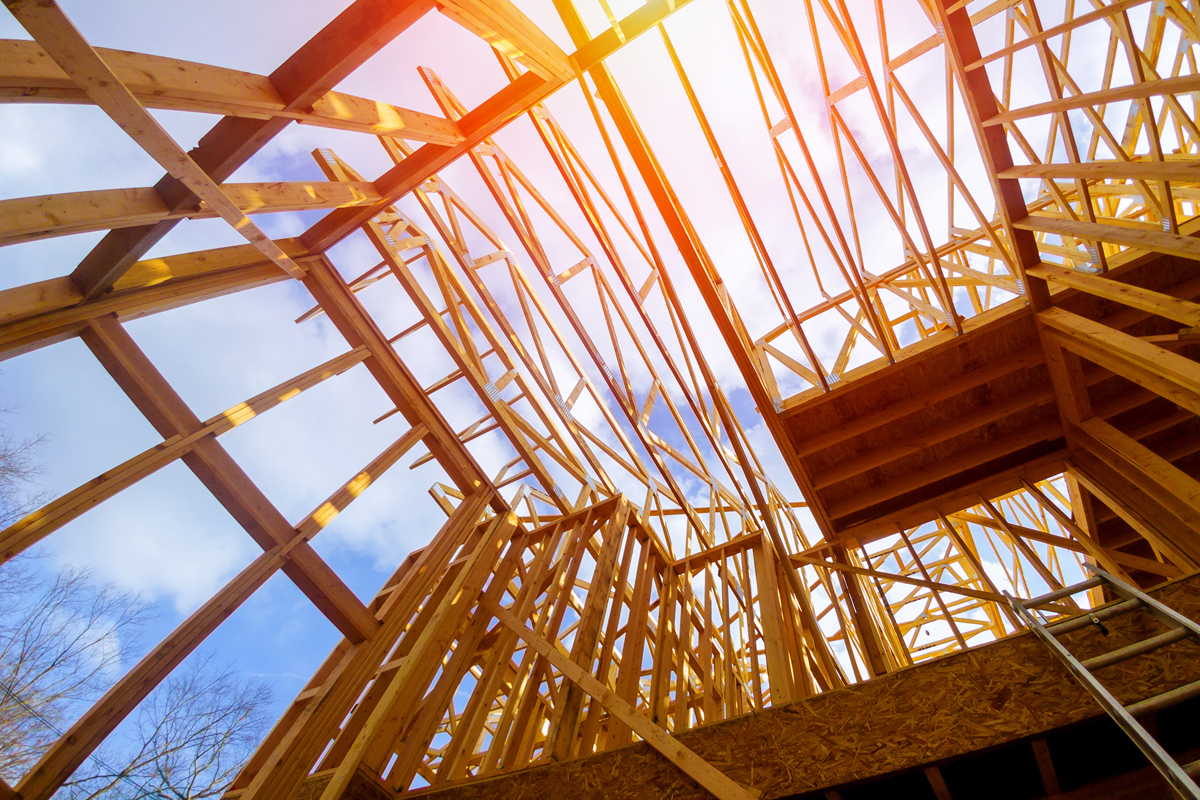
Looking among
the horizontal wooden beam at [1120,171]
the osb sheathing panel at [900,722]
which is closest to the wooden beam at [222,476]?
the osb sheathing panel at [900,722]

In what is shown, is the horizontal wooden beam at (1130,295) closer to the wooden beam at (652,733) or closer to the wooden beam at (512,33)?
the wooden beam at (652,733)

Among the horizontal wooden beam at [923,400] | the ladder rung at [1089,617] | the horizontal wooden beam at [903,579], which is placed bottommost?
the ladder rung at [1089,617]

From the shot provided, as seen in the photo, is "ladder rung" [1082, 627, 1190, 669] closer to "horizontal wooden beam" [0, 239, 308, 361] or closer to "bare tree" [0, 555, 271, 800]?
"horizontal wooden beam" [0, 239, 308, 361]

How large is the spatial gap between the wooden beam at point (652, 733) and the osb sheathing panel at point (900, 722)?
80mm

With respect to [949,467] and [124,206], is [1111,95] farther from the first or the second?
[124,206]

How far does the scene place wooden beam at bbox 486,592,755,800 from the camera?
3.50 meters

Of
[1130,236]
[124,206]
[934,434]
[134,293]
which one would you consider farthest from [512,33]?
→ [934,434]

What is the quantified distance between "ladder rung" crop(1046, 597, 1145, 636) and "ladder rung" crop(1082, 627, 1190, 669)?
0.95 ft

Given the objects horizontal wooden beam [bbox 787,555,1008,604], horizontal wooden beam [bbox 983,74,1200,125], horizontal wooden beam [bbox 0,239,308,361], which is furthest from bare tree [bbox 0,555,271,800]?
horizontal wooden beam [bbox 983,74,1200,125]

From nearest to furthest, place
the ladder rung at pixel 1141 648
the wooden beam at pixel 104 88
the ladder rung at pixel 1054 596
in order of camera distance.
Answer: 1. the wooden beam at pixel 104 88
2. the ladder rung at pixel 1141 648
3. the ladder rung at pixel 1054 596

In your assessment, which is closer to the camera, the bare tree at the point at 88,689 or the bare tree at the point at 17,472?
the bare tree at the point at 17,472

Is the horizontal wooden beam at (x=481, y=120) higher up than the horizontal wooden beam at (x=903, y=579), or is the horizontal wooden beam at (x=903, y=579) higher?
the horizontal wooden beam at (x=481, y=120)

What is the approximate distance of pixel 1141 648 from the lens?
3.22m

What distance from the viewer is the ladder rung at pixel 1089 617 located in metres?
3.57
